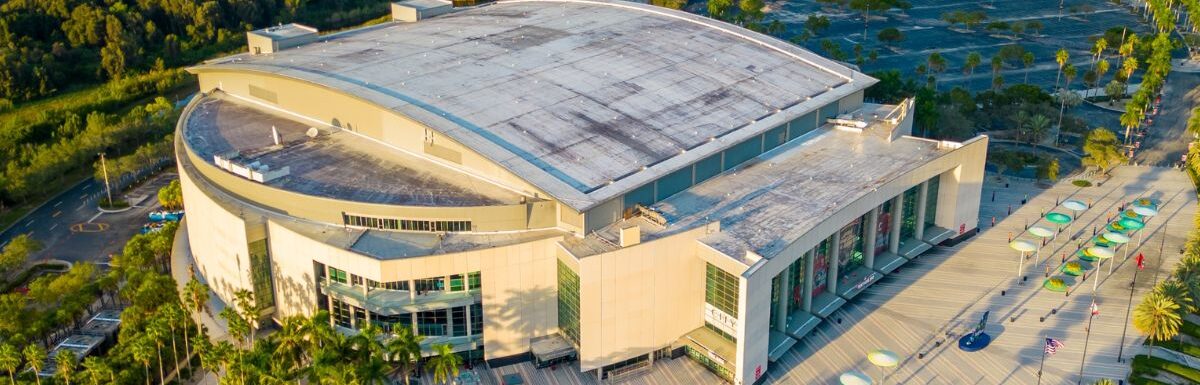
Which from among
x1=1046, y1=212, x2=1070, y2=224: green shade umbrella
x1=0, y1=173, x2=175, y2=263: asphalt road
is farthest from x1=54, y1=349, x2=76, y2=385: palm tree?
x1=1046, y1=212, x2=1070, y2=224: green shade umbrella

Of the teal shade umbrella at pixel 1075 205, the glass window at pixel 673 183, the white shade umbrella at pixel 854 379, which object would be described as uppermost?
the glass window at pixel 673 183

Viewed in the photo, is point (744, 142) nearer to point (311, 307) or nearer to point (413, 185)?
point (413, 185)

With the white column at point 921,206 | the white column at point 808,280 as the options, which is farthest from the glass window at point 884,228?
the white column at point 808,280

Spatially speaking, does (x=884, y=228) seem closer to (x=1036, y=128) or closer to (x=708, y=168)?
(x=708, y=168)

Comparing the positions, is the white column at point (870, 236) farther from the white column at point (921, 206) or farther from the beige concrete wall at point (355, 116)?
the beige concrete wall at point (355, 116)

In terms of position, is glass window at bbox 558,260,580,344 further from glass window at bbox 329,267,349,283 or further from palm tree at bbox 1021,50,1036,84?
palm tree at bbox 1021,50,1036,84
